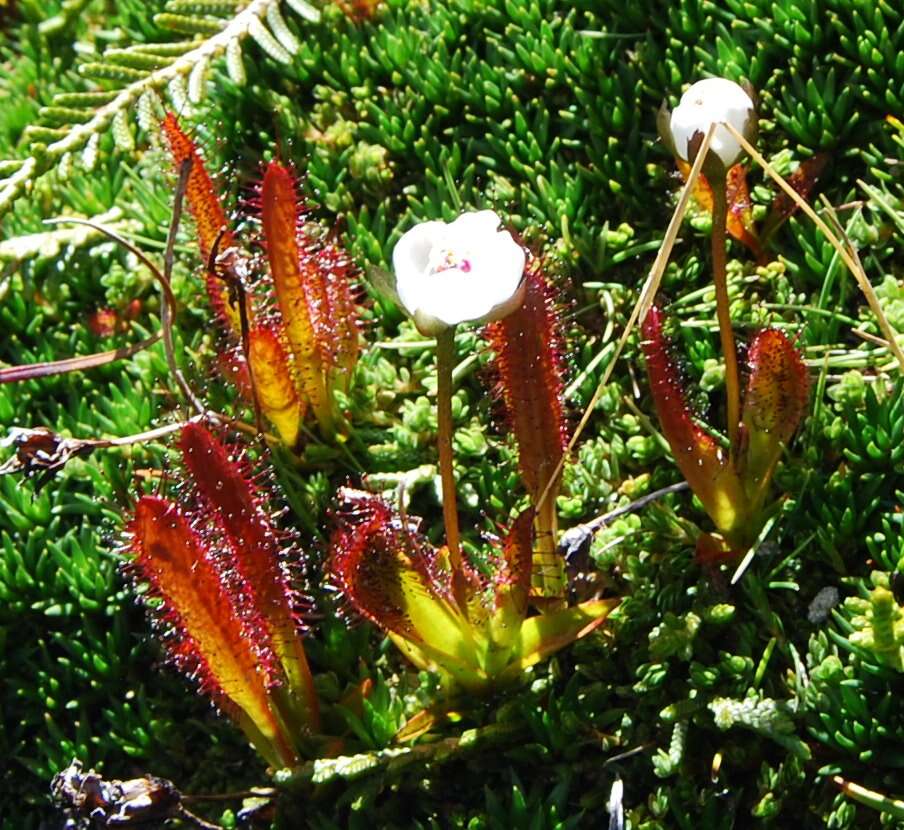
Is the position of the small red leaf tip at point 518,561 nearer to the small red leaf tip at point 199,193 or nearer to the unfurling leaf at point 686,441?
the unfurling leaf at point 686,441

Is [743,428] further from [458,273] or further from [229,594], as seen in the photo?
[229,594]

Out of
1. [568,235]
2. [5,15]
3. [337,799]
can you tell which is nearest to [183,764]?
[337,799]

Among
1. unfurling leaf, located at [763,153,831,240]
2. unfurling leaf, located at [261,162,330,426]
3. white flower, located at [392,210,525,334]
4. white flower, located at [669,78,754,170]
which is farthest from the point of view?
unfurling leaf, located at [763,153,831,240]

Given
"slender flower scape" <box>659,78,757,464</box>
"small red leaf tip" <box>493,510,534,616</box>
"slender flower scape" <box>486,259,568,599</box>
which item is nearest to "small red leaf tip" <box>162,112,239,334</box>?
"slender flower scape" <box>486,259,568,599</box>

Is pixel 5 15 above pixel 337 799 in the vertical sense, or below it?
above

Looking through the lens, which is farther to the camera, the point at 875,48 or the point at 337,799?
the point at 875,48

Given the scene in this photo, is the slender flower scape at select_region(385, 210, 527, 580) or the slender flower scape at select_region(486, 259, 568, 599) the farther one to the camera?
the slender flower scape at select_region(486, 259, 568, 599)

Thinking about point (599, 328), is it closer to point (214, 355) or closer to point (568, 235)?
point (568, 235)

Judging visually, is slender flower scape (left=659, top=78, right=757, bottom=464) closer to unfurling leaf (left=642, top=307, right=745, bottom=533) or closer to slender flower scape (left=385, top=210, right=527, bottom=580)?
unfurling leaf (left=642, top=307, right=745, bottom=533)
